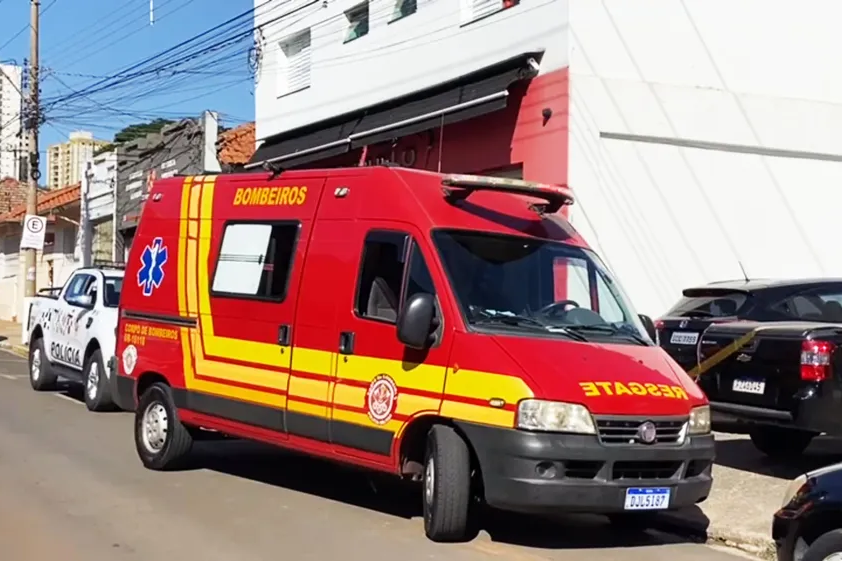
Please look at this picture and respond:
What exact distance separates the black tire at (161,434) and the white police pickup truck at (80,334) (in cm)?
376

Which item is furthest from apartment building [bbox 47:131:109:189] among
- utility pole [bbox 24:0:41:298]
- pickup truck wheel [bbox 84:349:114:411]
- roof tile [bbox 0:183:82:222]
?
pickup truck wheel [bbox 84:349:114:411]

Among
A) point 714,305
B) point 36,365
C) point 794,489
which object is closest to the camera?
point 794,489

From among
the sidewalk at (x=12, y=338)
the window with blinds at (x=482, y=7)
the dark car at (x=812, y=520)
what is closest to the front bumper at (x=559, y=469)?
the dark car at (x=812, y=520)

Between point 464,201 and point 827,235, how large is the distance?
10458mm

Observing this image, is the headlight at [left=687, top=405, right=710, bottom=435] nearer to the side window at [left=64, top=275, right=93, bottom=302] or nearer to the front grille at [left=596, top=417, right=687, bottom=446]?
the front grille at [left=596, top=417, right=687, bottom=446]

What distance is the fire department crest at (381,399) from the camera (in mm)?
7719

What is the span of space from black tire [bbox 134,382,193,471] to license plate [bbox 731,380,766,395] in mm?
5009

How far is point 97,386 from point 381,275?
743cm

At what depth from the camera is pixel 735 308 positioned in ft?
34.3

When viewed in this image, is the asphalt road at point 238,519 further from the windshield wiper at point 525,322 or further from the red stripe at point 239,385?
the windshield wiper at point 525,322

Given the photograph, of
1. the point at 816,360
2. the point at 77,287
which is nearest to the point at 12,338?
the point at 77,287

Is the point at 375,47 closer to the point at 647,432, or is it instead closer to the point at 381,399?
the point at 381,399

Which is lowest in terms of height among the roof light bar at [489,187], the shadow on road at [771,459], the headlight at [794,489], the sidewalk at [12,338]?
the shadow on road at [771,459]

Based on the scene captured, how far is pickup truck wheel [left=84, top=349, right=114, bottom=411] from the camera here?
46.3 feet
